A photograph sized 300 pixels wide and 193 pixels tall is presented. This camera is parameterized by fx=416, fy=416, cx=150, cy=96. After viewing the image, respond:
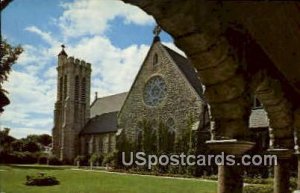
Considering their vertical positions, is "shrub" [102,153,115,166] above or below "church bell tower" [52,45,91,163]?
below

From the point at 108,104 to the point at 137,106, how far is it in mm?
16993

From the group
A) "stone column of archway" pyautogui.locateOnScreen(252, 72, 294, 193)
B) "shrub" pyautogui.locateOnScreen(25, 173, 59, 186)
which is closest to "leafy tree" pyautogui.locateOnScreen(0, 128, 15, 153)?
"shrub" pyautogui.locateOnScreen(25, 173, 59, 186)

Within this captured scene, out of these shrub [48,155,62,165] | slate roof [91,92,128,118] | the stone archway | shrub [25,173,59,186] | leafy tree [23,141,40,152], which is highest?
slate roof [91,92,128,118]

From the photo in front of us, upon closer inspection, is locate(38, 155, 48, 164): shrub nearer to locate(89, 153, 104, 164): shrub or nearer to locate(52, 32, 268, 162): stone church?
locate(52, 32, 268, 162): stone church

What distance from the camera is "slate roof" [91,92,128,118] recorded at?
4641 centimetres

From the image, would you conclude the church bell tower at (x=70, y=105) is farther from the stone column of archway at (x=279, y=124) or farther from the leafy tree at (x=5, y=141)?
the stone column of archway at (x=279, y=124)

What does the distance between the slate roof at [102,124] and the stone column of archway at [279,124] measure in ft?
105

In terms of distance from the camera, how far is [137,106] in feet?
104

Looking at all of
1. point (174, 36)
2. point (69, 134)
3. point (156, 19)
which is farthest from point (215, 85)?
point (69, 134)

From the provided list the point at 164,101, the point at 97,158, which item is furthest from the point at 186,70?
the point at 97,158

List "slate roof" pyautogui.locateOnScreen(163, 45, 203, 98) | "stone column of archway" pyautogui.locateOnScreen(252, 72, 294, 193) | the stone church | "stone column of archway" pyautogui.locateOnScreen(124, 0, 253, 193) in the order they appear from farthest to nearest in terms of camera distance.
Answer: "slate roof" pyautogui.locateOnScreen(163, 45, 203, 98), the stone church, "stone column of archway" pyautogui.locateOnScreen(252, 72, 294, 193), "stone column of archway" pyautogui.locateOnScreen(124, 0, 253, 193)

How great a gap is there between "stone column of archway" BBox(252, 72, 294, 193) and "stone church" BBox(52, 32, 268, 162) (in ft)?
50.8

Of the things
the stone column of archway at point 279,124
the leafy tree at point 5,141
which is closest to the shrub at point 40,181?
the leafy tree at point 5,141

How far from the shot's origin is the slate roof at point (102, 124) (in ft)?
139
